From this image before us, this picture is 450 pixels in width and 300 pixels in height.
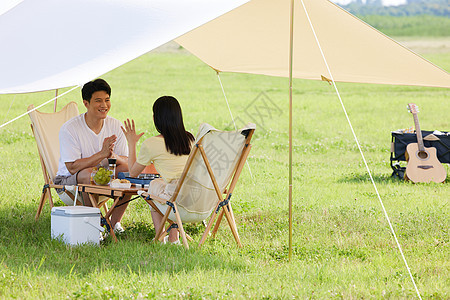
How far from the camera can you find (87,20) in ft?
11.6

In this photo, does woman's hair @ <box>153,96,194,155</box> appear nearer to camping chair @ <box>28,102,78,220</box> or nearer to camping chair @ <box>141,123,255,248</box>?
camping chair @ <box>141,123,255,248</box>

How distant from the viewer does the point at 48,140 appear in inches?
186

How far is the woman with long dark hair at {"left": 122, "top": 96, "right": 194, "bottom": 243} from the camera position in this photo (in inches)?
150

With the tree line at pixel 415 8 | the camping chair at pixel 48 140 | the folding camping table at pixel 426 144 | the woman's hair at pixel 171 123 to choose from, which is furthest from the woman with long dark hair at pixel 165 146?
the tree line at pixel 415 8

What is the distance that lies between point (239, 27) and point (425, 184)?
104 inches

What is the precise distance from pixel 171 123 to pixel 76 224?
86 centimetres

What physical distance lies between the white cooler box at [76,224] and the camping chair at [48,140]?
0.40 m

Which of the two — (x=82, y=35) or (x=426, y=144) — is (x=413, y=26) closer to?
(x=426, y=144)

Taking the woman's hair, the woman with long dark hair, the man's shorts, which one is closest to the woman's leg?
the woman with long dark hair

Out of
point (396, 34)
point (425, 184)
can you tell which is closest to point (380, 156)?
point (425, 184)

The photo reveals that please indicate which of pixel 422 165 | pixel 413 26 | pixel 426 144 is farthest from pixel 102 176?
pixel 413 26

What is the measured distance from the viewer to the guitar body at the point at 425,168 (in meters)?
6.44

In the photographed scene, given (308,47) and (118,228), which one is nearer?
(118,228)

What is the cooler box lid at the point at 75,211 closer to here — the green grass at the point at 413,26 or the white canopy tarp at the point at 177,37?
the white canopy tarp at the point at 177,37
